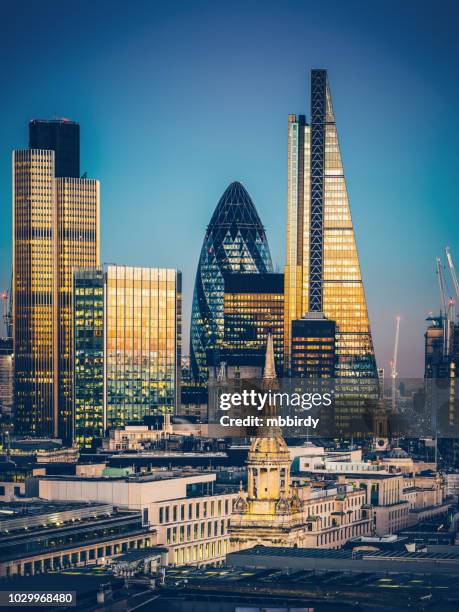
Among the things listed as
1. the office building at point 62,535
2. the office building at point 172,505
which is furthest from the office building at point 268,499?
the office building at point 172,505

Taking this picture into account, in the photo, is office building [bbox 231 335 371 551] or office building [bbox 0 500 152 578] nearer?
office building [bbox 231 335 371 551]

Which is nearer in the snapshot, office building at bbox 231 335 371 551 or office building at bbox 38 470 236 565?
office building at bbox 231 335 371 551

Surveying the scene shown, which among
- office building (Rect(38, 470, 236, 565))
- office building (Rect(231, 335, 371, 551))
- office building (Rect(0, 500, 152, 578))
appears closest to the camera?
office building (Rect(231, 335, 371, 551))

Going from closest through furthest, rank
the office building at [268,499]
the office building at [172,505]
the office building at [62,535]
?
1. the office building at [268,499]
2. the office building at [62,535]
3. the office building at [172,505]

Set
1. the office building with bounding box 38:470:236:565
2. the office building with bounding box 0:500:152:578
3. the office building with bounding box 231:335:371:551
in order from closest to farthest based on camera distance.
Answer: the office building with bounding box 231:335:371:551, the office building with bounding box 0:500:152:578, the office building with bounding box 38:470:236:565

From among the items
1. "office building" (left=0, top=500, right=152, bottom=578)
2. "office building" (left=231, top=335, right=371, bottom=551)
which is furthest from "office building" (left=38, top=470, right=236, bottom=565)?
"office building" (left=231, top=335, right=371, bottom=551)

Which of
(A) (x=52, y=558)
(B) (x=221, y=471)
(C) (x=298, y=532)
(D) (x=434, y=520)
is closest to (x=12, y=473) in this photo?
(B) (x=221, y=471)

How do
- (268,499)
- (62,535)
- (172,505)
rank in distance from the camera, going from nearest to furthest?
(268,499)
(62,535)
(172,505)

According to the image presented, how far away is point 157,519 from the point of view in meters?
149

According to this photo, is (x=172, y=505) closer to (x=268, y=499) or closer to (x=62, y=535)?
(x=62, y=535)

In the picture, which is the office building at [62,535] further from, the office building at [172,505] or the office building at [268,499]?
the office building at [268,499]

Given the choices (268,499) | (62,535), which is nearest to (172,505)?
(62,535)

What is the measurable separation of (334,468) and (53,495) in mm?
42471

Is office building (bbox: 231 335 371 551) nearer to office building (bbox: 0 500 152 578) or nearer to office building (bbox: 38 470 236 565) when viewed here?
office building (bbox: 0 500 152 578)
